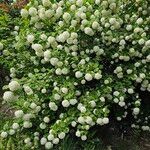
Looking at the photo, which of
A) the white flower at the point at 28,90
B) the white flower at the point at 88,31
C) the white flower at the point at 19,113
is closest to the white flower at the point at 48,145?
the white flower at the point at 19,113

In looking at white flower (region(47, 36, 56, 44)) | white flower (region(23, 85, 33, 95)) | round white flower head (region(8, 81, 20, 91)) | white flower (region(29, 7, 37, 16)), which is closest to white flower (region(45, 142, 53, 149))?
white flower (region(23, 85, 33, 95))

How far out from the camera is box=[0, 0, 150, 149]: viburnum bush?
15.2ft

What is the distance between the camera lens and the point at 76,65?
4.73 metres

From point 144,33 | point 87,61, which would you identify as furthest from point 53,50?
point 144,33

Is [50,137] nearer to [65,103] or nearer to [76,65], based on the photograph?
[65,103]

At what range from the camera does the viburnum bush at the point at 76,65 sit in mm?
4629

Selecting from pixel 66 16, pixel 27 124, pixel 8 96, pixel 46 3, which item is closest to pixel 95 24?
pixel 66 16

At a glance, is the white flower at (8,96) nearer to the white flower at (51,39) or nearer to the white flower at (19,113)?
the white flower at (19,113)

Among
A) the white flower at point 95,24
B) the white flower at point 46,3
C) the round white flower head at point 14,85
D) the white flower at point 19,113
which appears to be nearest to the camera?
the round white flower head at point 14,85

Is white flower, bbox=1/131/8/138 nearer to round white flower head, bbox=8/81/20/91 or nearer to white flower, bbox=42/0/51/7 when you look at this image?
round white flower head, bbox=8/81/20/91

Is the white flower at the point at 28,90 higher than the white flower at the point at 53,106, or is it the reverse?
the white flower at the point at 28,90

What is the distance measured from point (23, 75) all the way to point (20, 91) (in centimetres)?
73

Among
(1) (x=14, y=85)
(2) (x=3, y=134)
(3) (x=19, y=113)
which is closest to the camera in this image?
(1) (x=14, y=85)

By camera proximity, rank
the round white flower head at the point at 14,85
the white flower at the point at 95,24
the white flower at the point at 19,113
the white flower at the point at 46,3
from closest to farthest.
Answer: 1. the round white flower head at the point at 14,85
2. the white flower at the point at 19,113
3. the white flower at the point at 95,24
4. the white flower at the point at 46,3
